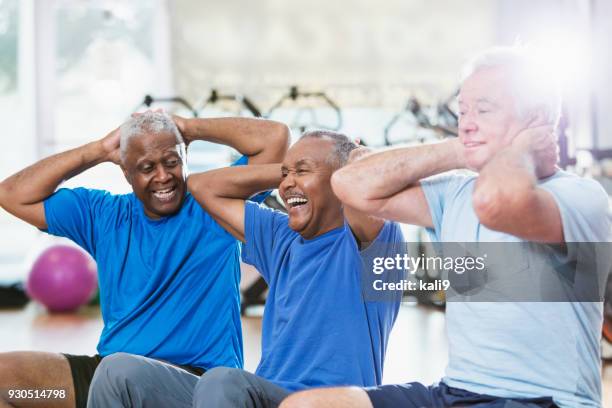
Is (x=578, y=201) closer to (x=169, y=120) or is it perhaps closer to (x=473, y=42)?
(x=169, y=120)

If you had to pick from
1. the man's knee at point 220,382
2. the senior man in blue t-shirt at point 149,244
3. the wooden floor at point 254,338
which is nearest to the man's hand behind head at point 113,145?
the senior man in blue t-shirt at point 149,244

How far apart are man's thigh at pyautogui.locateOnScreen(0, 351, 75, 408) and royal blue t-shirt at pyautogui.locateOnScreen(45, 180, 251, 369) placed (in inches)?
5.0

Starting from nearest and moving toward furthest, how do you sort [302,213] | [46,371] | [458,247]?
[458,247]
[302,213]
[46,371]

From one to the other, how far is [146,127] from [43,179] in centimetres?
37

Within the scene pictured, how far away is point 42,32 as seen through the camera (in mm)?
7598

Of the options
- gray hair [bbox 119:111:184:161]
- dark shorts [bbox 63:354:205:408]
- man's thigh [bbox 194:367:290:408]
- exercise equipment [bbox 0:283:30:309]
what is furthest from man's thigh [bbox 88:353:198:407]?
exercise equipment [bbox 0:283:30:309]

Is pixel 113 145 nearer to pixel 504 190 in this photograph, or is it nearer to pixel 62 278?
pixel 504 190

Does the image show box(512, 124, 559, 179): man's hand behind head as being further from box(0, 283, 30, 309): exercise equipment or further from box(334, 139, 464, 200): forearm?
box(0, 283, 30, 309): exercise equipment

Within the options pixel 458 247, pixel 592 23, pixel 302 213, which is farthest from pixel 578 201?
pixel 592 23

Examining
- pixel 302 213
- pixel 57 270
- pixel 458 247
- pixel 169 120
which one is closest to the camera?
pixel 458 247

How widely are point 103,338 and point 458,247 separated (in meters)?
1.11

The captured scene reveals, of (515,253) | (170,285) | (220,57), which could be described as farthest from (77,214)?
(220,57)

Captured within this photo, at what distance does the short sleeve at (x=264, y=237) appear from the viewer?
2229mm

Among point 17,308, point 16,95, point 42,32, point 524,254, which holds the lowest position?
point 17,308
